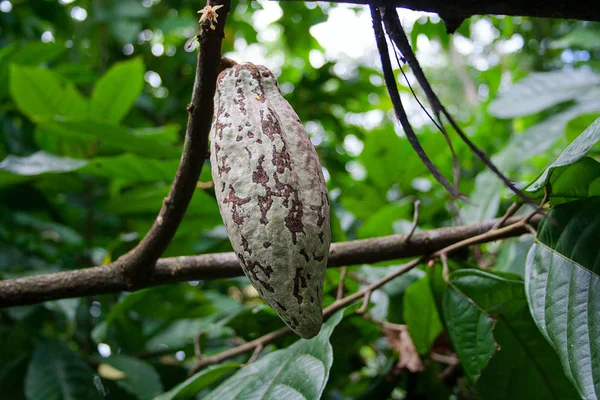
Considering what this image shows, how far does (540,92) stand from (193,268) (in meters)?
1.46

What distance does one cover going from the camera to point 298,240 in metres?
0.49

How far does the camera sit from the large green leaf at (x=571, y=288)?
62 cm

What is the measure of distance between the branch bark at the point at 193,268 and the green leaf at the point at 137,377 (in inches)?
24.7

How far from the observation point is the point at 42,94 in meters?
1.59

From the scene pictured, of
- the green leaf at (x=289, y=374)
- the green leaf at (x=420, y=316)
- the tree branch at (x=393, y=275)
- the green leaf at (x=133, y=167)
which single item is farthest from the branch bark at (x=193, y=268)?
the green leaf at (x=133, y=167)

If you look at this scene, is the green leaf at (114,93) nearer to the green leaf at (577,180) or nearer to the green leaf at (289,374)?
the green leaf at (289,374)

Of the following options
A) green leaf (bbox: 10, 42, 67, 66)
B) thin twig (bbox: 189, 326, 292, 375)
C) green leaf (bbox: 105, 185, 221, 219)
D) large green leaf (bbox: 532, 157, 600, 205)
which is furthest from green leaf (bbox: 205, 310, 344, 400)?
green leaf (bbox: 10, 42, 67, 66)

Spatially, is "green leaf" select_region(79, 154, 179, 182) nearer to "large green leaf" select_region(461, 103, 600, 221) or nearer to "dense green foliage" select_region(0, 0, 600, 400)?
"dense green foliage" select_region(0, 0, 600, 400)

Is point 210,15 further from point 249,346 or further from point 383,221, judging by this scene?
point 383,221

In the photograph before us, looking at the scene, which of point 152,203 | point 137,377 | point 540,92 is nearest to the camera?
point 137,377

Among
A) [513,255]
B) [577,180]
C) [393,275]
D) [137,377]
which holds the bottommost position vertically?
[137,377]

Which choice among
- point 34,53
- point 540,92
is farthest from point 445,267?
point 34,53

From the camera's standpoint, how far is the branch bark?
2.54 feet

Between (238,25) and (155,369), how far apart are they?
5.62ft
